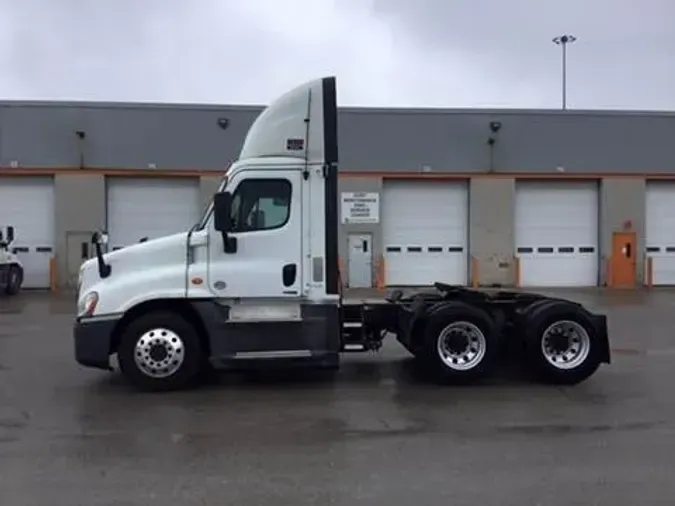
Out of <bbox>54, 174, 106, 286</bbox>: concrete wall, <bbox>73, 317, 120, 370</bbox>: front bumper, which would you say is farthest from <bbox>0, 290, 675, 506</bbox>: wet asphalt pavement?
<bbox>54, 174, 106, 286</bbox>: concrete wall

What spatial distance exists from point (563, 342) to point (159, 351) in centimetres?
481

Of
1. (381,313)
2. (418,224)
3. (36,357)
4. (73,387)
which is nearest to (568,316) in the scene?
(381,313)

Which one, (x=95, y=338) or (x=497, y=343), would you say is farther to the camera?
(x=497, y=343)

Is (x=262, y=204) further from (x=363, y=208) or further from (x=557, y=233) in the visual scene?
(x=557, y=233)

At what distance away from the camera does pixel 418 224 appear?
101 feet

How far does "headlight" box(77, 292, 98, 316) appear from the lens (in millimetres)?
9594

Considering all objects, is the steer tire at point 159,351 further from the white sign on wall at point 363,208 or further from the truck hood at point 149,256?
the white sign on wall at point 363,208

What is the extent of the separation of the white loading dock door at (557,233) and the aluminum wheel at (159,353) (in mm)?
23078

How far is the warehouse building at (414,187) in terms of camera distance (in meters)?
29.5

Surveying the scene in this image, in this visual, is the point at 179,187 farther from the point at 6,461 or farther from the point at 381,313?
the point at 6,461

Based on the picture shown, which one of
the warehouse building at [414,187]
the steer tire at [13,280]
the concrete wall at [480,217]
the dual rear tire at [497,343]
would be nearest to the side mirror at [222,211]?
the dual rear tire at [497,343]

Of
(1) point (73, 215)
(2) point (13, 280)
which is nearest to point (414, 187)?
(1) point (73, 215)

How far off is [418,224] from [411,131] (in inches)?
134

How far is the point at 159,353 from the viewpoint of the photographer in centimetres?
962
